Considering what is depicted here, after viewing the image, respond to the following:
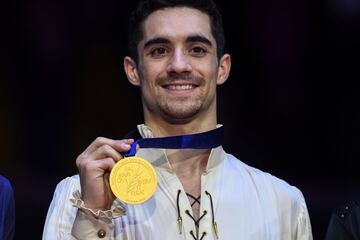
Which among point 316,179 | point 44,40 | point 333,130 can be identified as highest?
point 44,40

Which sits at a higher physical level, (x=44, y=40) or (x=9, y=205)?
(x=44, y=40)

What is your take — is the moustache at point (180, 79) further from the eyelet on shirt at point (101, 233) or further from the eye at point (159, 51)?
the eyelet on shirt at point (101, 233)

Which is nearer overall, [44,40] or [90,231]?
[90,231]

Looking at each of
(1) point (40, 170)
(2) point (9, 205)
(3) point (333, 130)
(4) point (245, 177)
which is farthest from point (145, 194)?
(3) point (333, 130)

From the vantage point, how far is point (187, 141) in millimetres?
3025

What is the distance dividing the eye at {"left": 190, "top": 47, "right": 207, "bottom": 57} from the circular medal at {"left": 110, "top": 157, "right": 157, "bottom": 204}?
1.91 feet

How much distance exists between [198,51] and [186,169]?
47 cm

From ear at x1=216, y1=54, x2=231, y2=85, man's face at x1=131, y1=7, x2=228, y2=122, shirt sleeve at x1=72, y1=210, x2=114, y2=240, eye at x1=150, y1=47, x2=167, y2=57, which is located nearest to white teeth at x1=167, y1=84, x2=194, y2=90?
man's face at x1=131, y1=7, x2=228, y2=122

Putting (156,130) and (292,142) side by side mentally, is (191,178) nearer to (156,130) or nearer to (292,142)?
(156,130)

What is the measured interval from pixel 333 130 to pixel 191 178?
2.17 m

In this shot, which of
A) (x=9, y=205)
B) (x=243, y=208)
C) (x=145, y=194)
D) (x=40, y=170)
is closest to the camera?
(x=145, y=194)

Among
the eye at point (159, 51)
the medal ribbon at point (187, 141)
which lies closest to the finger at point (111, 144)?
the medal ribbon at point (187, 141)

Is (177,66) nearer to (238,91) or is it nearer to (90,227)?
(90,227)

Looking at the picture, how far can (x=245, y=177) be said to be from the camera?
329 cm
